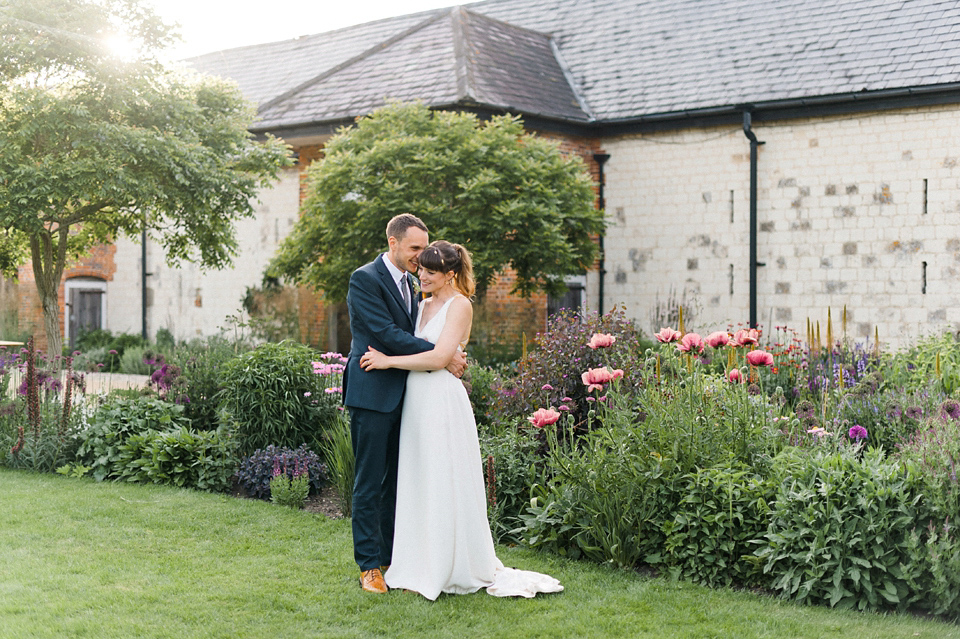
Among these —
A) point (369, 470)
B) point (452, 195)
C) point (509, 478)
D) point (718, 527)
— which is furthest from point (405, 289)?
point (452, 195)

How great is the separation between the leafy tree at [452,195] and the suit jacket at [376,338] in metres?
6.75

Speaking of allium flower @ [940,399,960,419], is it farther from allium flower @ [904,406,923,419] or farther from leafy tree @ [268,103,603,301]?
leafy tree @ [268,103,603,301]

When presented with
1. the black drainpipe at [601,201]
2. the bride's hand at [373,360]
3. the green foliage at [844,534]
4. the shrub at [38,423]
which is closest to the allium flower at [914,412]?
the green foliage at [844,534]

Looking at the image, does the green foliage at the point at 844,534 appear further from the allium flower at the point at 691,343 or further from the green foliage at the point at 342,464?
the green foliage at the point at 342,464

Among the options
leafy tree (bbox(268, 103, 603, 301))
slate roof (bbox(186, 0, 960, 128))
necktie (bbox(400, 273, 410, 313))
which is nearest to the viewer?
necktie (bbox(400, 273, 410, 313))

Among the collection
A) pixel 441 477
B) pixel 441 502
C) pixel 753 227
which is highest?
pixel 753 227

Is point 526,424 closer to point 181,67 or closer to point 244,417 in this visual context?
point 244,417

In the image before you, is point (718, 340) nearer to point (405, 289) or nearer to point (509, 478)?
point (509, 478)

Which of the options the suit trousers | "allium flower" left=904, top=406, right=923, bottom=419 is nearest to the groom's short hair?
the suit trousers

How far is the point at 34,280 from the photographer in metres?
20.6

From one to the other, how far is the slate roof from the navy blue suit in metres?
9.34

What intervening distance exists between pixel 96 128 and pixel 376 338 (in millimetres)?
8363

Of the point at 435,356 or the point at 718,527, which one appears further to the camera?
the point at 718,527

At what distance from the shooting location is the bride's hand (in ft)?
16.4
